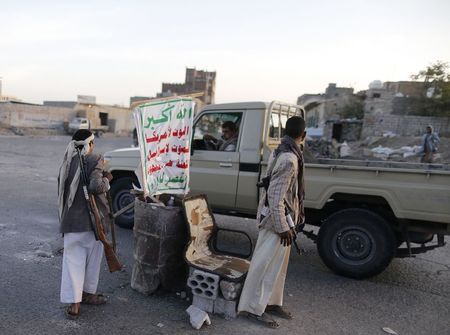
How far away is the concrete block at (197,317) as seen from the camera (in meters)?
3.37

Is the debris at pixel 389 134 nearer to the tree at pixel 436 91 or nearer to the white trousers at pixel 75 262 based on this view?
the tree at pixel 436 91

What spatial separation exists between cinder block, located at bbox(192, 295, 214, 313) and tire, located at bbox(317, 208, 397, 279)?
186 centimetres

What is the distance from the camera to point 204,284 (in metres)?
3.65

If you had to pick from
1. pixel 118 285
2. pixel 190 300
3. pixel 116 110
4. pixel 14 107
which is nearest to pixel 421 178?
pixel 190 300

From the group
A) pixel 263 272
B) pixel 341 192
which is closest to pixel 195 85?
pixel 341 192

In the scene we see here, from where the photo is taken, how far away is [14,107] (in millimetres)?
33938

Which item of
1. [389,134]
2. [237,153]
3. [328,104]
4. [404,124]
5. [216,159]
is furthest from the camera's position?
[328,104]

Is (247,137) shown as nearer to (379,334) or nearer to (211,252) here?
(211,252)

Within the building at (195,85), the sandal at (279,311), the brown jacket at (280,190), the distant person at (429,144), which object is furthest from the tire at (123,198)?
the building at (195,85)

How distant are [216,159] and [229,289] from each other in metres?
2.32

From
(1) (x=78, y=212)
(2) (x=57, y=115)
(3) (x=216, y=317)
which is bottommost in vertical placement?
(3) (x=216, y=317)

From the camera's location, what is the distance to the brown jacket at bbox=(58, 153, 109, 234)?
335 cm

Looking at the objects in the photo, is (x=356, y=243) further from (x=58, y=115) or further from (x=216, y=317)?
(x=58, y=115)

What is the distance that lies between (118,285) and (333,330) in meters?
2.24
